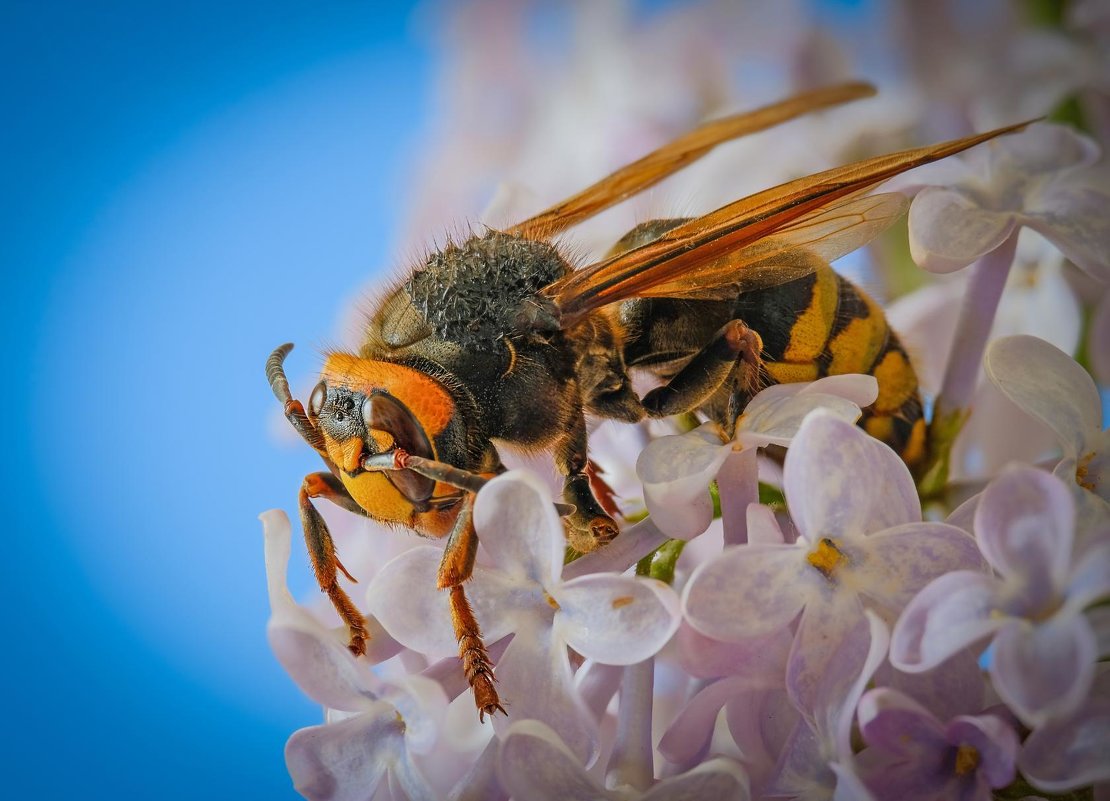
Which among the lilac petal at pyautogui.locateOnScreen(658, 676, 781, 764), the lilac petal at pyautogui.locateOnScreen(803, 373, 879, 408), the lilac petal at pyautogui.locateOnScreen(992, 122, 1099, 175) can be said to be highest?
the lilac petal at pyautogui.locateOnScreen(992, 122, 1099, 175)

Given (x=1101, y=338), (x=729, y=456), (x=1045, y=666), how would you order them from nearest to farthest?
1. (x=1045, y=666)
2. (x=729, y=456)
3. (x=1101, y=338)

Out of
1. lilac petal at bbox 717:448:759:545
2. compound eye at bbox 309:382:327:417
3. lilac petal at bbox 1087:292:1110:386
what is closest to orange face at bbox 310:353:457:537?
compound eye at bbox 309:382:327:417

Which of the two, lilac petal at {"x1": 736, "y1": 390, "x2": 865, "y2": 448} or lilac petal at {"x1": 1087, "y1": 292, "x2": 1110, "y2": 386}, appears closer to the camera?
lilac petal at {"x1": 736, "y1": 390, "x2": 865, "y2": 448}

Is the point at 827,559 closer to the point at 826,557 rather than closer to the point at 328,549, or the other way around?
the point at 826,557

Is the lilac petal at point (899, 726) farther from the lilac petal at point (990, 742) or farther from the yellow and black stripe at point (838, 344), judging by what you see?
the yellow and black stripe at point (838, 344)

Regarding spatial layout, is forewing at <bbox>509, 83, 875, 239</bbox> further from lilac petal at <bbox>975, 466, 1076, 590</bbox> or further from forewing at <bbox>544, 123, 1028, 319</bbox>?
lilac petal at <bbox>975, 466, 1076, 590</bbox>

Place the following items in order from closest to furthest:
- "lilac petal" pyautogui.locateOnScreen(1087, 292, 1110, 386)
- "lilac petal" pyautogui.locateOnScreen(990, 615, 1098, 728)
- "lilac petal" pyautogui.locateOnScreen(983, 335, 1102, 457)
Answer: "lilac petal" pyautogui.locateOnScreen(990, 615, 1098, 728) < "lilac petal" pyautogui.locateOnScreen(983, 335, 1102, 457) < "lilac petal" pyautogui.locateOnScreen(1087, 292, 1110, 386)

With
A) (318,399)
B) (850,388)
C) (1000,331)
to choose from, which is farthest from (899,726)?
(1000,331)
